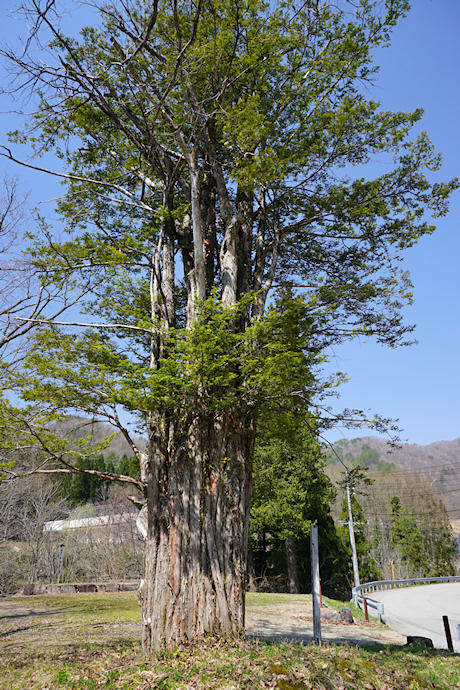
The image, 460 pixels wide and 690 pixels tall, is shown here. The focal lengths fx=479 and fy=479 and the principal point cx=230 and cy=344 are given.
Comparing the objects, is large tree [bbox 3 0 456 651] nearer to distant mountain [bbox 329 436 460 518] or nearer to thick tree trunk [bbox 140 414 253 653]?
thick tree trunk [bbox 140 414 253 653]

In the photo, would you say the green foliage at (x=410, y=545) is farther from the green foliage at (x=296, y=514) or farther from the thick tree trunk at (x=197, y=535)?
the thick tree trunk at (x=197, y=535)

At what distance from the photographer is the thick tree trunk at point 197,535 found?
6.44m

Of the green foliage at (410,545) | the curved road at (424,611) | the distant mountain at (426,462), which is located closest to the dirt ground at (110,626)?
the curved road at (424,611)

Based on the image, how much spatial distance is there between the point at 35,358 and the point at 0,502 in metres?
13.8

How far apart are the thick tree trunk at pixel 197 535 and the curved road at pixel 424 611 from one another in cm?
619

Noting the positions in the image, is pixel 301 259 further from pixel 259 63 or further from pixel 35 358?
pixel 35 358

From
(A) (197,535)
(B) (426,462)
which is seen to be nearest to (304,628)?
(A) (197,535)

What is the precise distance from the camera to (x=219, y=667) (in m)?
4.92

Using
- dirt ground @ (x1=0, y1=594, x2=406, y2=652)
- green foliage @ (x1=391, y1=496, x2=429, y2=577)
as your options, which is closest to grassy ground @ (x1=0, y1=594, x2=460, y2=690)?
dirt ground @ (x1=0, y1=594, x2=406, y2=652)

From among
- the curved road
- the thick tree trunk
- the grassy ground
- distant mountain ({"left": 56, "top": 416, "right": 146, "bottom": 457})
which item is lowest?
the curved road

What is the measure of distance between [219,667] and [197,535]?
6.52 feet

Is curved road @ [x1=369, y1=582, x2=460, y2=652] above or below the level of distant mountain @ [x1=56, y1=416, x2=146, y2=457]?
below

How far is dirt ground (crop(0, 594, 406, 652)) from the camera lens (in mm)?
9570

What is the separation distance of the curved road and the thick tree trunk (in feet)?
20.3
